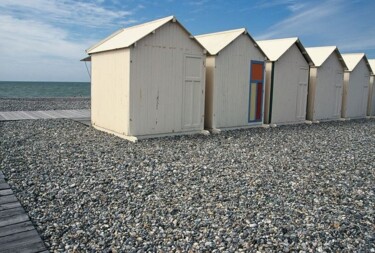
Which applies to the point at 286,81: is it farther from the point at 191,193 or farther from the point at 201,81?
the point at 191,193

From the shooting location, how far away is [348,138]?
36.6ft

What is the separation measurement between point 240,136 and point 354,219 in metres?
6.15

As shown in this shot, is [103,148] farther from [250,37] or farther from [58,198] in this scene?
[250,37]

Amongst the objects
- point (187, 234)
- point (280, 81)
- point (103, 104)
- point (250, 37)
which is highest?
point (250, 37)

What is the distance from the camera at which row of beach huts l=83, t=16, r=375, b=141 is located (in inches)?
365

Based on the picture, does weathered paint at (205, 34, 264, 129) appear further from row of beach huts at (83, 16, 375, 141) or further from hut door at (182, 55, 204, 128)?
hut door at (182, 55, 204, 128)

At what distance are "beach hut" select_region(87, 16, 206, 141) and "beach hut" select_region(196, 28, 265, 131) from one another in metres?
0.65

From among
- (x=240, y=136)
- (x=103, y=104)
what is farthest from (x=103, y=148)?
(x=240, y=136)

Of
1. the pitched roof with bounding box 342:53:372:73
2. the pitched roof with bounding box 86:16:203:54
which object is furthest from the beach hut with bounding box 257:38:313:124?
the pitched roof with bounding box 86:16:203:54

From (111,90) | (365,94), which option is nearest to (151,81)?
(111,90)

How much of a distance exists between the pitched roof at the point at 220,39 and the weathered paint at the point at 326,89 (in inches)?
182

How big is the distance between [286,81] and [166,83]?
5801 millimetres

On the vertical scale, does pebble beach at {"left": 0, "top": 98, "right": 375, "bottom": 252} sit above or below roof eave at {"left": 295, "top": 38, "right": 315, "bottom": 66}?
below

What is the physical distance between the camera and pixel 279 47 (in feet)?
43.3
